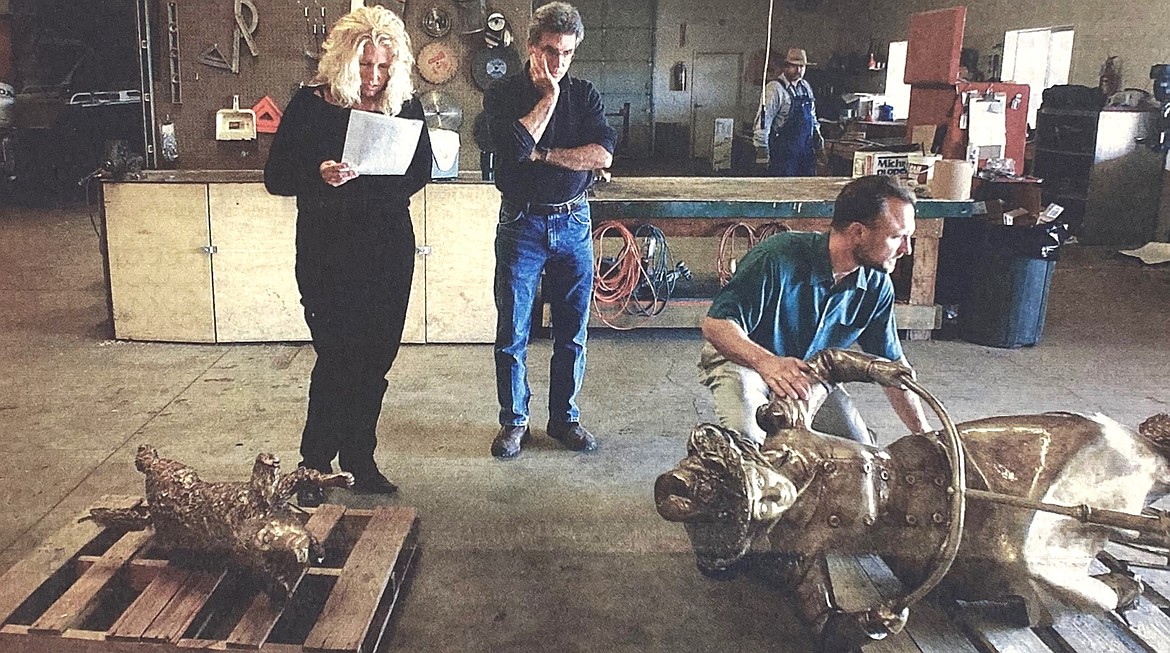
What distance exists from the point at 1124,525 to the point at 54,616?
7.63 ft

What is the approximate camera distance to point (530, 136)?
3.64 metres

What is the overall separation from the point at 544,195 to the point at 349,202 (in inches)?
31.9

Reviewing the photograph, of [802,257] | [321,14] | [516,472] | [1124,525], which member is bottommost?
[516,472]

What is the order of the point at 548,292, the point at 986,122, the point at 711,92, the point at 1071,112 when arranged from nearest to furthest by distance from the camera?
the point at 548,292 < the point at 986,122 < the point at 1071,112 < the point at 711,92

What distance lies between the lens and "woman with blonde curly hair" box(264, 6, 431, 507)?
10.2 ft

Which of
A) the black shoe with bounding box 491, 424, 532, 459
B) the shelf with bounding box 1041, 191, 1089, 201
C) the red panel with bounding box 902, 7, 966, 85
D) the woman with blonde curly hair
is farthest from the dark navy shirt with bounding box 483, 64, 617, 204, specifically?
the shelf with bounding box 1041, 191, 1089, 201

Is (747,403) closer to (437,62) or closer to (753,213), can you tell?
(753,213)

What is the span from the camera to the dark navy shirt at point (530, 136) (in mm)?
3668

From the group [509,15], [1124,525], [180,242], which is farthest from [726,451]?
[509,15]

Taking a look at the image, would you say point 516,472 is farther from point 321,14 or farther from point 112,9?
point 112,9

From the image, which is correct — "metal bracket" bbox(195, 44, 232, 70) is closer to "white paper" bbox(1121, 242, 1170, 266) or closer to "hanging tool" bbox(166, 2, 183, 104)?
"hanging tool" bbox(166, 2, 183, 104)

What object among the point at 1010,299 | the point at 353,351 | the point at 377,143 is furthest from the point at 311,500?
the point at 1010,299

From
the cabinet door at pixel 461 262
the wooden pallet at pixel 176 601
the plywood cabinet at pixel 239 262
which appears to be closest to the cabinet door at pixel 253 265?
the plywood cabinet at pixel 239 262

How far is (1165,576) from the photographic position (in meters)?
3.02
